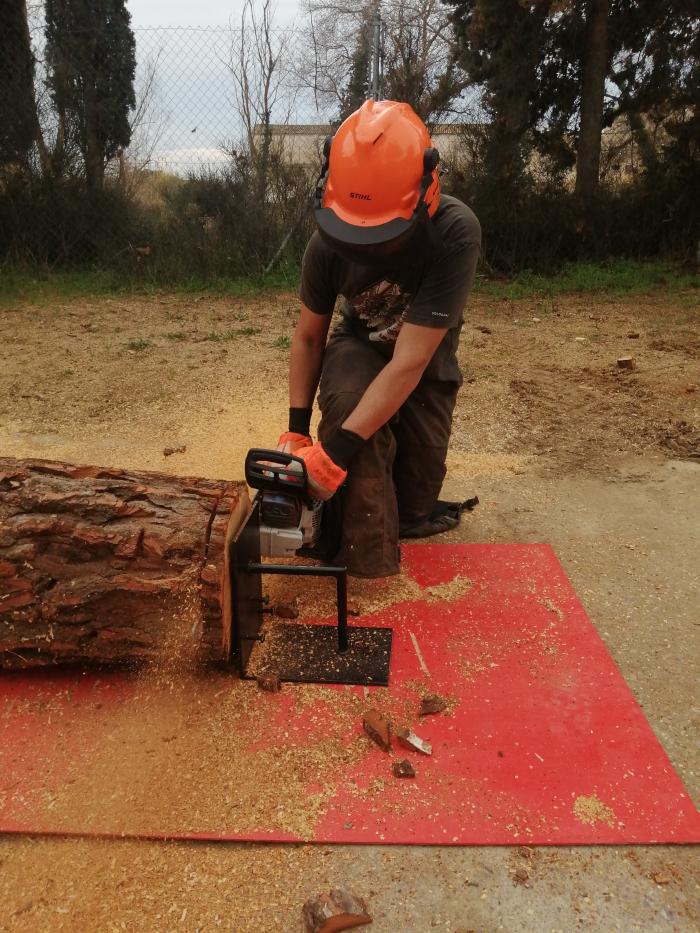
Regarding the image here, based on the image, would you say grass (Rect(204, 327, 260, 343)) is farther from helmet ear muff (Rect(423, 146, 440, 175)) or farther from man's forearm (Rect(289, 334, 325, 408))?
helmet ear muff (Rect(423, 146, 440, 175))

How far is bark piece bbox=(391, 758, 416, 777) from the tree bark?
24.1ft

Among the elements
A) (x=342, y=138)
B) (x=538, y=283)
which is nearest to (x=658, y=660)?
(x=342, y=138)

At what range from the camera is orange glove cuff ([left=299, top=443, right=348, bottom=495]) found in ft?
6.37

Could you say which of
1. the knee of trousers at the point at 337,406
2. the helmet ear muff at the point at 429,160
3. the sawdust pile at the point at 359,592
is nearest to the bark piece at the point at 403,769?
the sawdust pile at the point at 359,592

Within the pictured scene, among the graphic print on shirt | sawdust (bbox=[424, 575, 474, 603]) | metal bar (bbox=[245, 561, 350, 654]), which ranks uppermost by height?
the graphic print on shirt

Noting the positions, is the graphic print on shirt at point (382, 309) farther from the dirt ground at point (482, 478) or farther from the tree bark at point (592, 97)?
the tree bark at point (592, 97)

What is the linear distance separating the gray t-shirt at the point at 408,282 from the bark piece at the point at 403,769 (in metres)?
1.14

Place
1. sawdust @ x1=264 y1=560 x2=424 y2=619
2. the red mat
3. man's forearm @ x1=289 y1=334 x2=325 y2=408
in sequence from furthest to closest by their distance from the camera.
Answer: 1. man's forearm @ x1=289 y1=334 x2=325 y2=408
2. sawdust @ x1=264 y1=560 x2=424 y2=619
3. the red mat

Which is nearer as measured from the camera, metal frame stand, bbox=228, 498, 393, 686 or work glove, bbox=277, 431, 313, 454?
metal frame stand, bbox=228, 498, 393, 686

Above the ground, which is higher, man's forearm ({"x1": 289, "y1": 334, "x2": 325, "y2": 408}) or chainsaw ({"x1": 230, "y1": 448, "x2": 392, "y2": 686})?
man's forearm ({"x1": 289, "y1": 334, "x2": 325, "y2": 408})

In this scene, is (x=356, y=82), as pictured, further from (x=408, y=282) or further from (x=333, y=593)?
(x=333, y=593)

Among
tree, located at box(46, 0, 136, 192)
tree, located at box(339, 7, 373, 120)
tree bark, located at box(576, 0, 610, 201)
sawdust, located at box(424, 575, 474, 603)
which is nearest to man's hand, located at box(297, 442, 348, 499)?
sawdust, located at box(424, 575, 474, 603)

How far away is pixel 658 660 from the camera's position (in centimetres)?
195

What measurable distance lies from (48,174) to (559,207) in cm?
508
